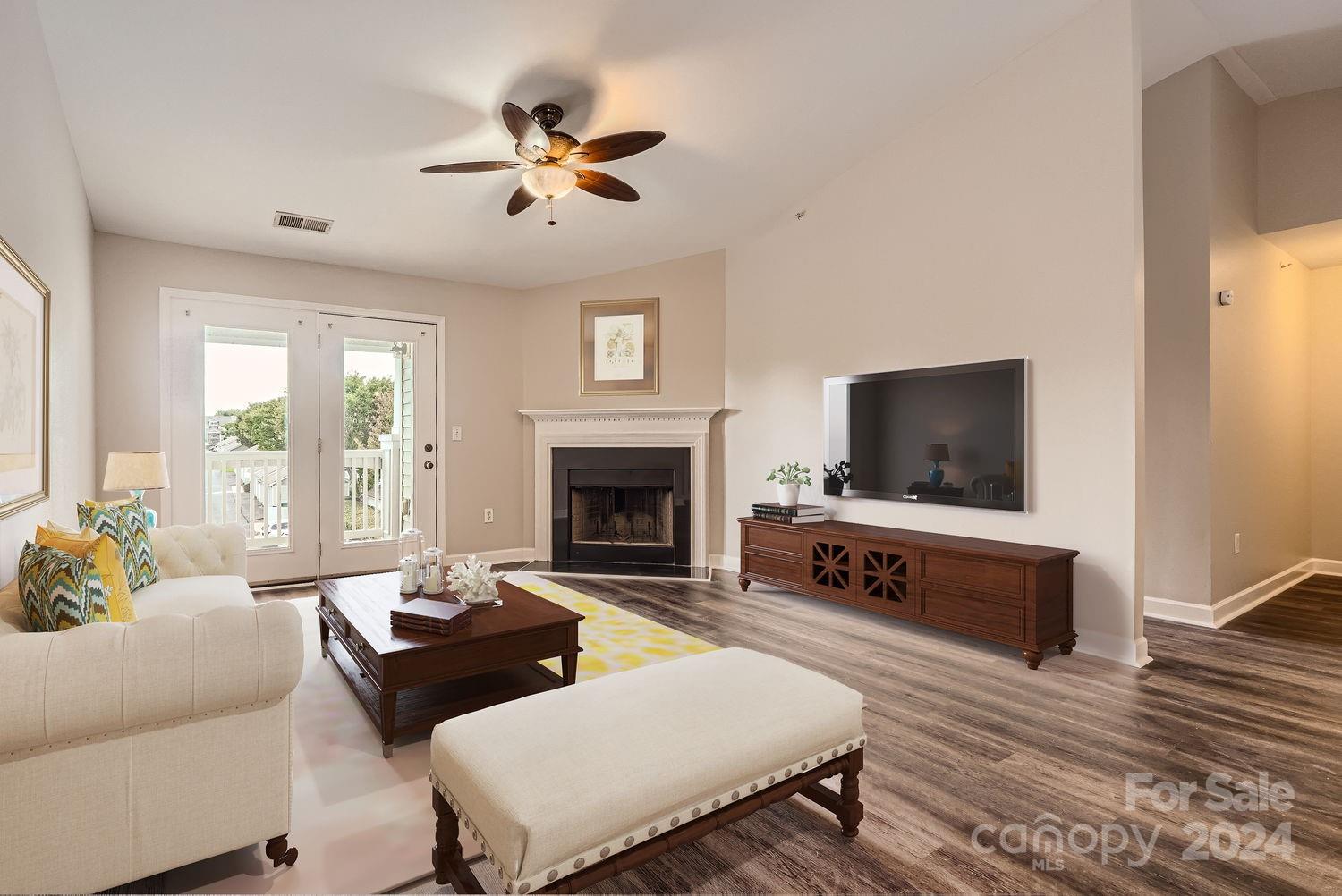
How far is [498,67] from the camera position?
3041mm

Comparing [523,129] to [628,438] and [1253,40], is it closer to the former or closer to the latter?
[628,438]

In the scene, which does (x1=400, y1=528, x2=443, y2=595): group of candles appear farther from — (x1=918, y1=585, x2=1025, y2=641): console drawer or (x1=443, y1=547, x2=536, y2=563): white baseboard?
(x1=443, y1=547, x2=536, y2=563): white baseboard

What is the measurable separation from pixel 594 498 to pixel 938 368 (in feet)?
10.5

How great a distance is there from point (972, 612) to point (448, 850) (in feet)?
9.29

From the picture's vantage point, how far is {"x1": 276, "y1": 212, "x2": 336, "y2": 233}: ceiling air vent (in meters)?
4.35

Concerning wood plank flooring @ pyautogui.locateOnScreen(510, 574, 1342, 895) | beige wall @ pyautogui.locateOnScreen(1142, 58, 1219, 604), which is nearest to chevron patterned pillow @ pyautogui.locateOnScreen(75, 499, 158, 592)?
wood plank flooring @ pyautogui.locateOnScreen(510, 574, 1342, 895)

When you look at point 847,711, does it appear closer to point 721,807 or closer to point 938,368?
point 721,807

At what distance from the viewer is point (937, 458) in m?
4.08

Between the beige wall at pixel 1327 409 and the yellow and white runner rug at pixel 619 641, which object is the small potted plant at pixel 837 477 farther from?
the beige wall at pixel 1327 409

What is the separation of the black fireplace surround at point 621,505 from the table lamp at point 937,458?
213 centimetres

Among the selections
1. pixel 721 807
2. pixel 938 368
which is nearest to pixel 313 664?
pixel 721 807

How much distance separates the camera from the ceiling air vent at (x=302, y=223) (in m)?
4.35

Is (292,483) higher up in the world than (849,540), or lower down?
higher up

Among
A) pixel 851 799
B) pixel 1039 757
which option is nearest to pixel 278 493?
pixel 851 799
